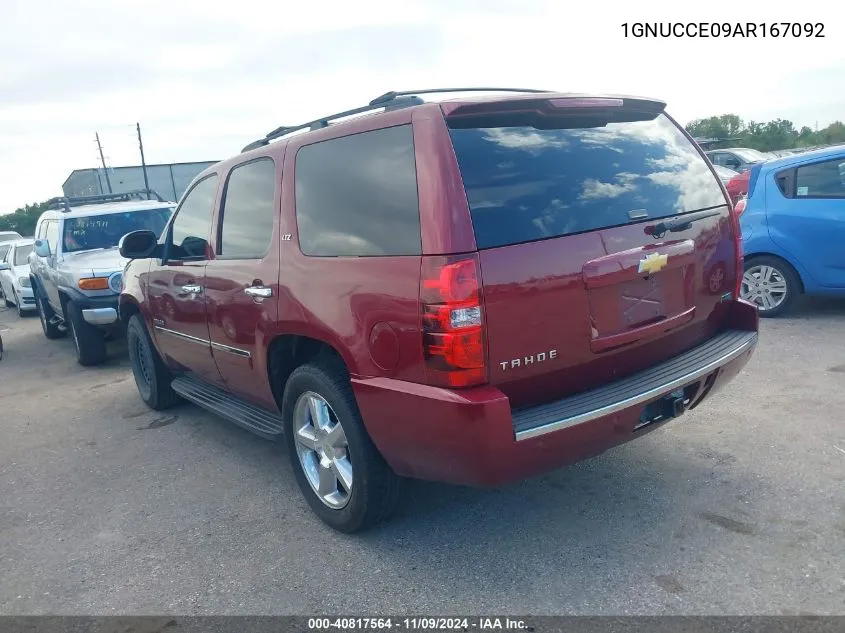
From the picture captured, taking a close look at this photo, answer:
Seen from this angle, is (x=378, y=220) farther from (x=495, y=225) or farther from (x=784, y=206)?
(x=784, y=206)

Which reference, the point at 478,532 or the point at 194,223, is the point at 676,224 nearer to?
the point at 478,532

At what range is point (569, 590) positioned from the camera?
9.25 feet

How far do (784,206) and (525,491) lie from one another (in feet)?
14.9

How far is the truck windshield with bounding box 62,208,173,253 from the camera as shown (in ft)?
27.5

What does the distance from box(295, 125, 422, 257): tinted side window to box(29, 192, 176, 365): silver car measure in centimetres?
478

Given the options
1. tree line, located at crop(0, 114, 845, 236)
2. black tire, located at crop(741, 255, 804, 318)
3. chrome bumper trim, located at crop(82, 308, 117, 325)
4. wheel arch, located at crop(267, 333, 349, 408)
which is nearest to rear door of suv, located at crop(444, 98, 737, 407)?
wheel arch, located at crop(267, 333, 349, 408)

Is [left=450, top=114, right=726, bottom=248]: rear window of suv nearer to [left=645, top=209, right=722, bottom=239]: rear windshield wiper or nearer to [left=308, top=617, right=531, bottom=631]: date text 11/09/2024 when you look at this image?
[left=645, top=209, right=722, bottom=239]: rear windshield wiper

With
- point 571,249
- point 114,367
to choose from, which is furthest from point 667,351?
point 114,367

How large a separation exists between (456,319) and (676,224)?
1.23 meters

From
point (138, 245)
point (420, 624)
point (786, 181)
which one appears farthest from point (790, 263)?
point (138, 245)

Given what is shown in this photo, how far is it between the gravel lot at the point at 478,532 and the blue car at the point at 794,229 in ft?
5.89

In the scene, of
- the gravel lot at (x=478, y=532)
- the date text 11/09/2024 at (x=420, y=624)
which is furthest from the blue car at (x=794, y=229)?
the date text 11/09/2024 at (x=420, y=624)

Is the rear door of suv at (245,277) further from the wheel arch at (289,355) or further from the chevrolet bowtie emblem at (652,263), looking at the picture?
the chevrolet bowtie emblem at (652,263)

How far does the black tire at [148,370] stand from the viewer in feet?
18.4
